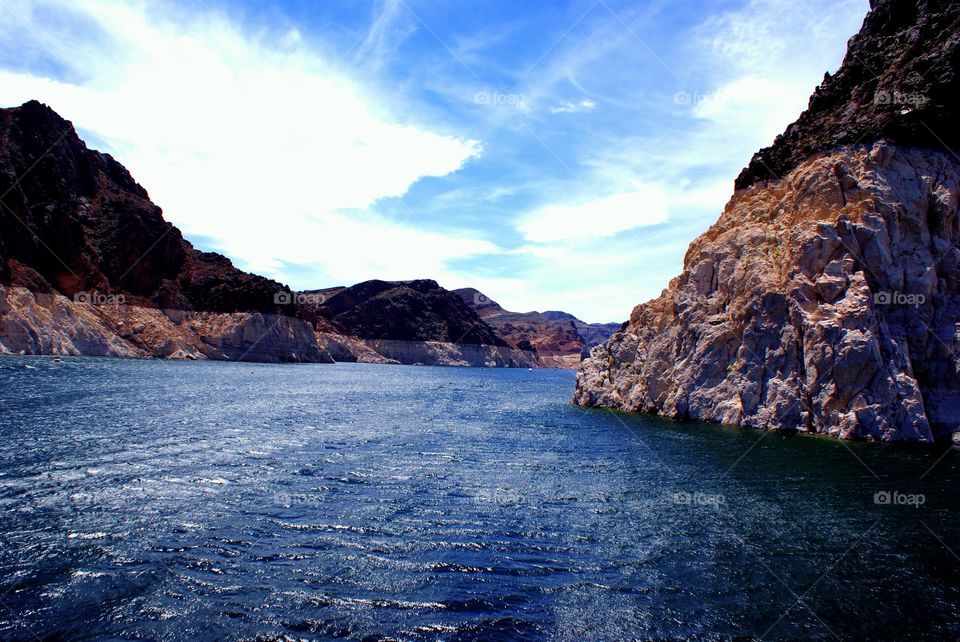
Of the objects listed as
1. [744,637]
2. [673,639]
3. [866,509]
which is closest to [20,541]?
[673,639]

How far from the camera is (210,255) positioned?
164 meters

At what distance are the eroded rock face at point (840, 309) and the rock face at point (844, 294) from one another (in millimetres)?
83

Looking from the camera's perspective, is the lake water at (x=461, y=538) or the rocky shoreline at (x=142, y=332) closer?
the lake water at (x=461, y=538)

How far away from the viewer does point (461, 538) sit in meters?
16.3

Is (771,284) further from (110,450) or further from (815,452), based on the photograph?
(110,450)

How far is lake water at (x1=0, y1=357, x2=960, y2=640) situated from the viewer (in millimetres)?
11531
